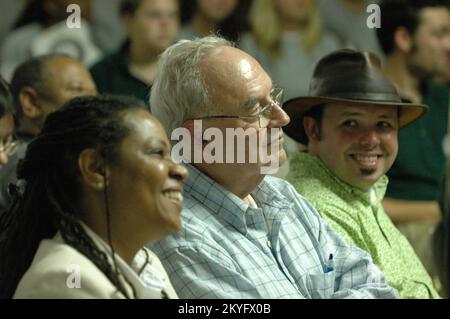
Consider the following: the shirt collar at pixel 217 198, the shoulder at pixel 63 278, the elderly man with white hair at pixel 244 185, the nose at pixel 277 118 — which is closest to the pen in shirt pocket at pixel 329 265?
the elderly man with white hair at pixel 244 185

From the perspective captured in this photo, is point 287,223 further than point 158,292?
Yes

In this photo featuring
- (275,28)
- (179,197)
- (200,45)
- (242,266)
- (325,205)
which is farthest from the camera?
(275,28)

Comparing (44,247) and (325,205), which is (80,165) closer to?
(44,247)

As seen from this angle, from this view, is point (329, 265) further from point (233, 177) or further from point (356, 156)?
point (356, 156)

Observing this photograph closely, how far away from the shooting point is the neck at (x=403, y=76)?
424cm

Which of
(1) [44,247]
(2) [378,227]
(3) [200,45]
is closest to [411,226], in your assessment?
(2) [378,227]

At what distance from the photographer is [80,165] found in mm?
2072

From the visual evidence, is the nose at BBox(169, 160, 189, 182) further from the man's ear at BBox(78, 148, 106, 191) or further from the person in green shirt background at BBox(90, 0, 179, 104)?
the person in green shirt background at BBox(90, 0, 179, 104)

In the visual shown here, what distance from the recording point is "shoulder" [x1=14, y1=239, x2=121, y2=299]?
76.8 inches

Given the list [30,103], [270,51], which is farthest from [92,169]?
[270,51]

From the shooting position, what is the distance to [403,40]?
4293 mm

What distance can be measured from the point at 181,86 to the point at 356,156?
0.65 meters

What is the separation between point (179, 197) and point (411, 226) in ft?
5.74

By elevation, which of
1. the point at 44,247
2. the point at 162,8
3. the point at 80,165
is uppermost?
the point at 162,8
